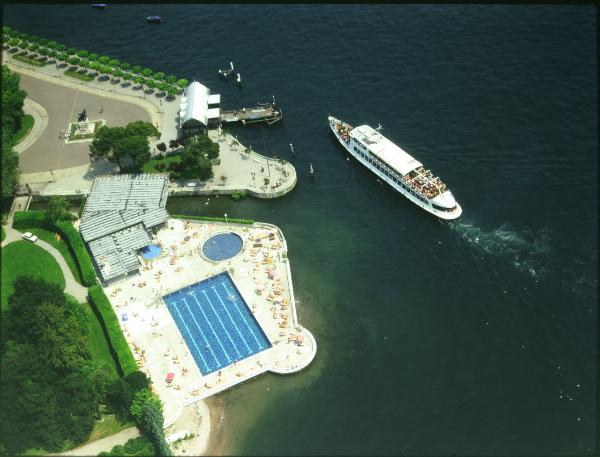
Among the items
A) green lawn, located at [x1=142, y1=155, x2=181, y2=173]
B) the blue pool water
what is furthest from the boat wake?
green lawn, located at [x1=142, y1=155, x2=181, y2=173]

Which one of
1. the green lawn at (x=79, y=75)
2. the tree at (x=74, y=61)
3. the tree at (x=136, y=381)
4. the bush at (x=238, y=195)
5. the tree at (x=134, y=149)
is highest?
the tree at (x=74, y=61)

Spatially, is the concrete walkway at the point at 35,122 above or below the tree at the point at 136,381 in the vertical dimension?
above

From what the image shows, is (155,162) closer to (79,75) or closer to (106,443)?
(79,75)

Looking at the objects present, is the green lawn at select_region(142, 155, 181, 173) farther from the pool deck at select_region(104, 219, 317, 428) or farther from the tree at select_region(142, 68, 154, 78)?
the tree at select_region(142, 68, 154, 78)

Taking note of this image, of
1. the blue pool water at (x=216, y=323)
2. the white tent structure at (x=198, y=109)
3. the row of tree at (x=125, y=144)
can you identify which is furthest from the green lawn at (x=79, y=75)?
the blue pool water at (x=216, y=323)

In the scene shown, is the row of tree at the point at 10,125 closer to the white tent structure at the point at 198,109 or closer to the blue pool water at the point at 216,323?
the white tent structure at the point at 198,109

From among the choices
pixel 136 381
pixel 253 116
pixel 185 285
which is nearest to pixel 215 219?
pixel 185 285
